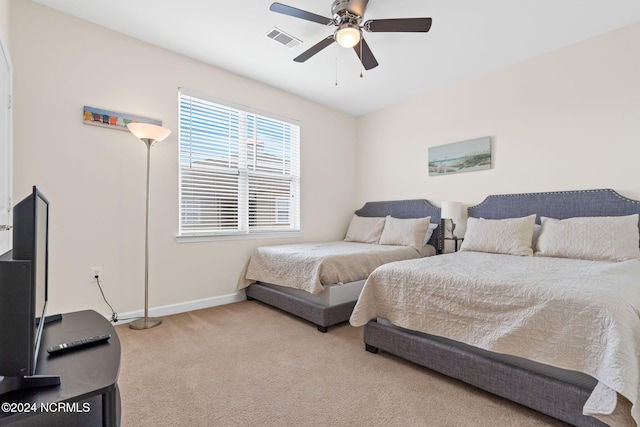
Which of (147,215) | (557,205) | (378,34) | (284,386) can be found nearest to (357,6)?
(378,34)

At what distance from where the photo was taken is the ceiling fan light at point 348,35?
7.15 feet

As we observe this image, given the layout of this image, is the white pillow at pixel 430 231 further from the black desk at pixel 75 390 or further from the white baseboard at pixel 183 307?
the black desk at pixel 75 390

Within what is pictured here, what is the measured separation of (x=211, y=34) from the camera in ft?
9.18

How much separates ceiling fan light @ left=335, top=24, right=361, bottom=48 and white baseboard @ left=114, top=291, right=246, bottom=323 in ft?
9.25

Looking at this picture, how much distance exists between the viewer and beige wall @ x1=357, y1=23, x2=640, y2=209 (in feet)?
8.94

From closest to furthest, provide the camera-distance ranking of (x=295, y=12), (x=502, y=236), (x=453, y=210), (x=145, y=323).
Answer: (x=295, y=12)
(x=145, y=323)
(x=502, y=236)
(x=453, y=210)

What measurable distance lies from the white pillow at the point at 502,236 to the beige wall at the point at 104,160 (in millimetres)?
2573

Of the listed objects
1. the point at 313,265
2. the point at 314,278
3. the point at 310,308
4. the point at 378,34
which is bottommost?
the point at 310,308

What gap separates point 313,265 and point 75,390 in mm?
2023

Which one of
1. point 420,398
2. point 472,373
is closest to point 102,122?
point 420,398

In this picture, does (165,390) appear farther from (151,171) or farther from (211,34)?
(211,34)

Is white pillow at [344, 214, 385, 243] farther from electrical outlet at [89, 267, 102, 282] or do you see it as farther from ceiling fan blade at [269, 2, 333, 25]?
electrical outlet at [89, 267, 102, 282]

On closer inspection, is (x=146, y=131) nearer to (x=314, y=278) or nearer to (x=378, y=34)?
(x=314, y=278)

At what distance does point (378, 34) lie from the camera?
2.77m
